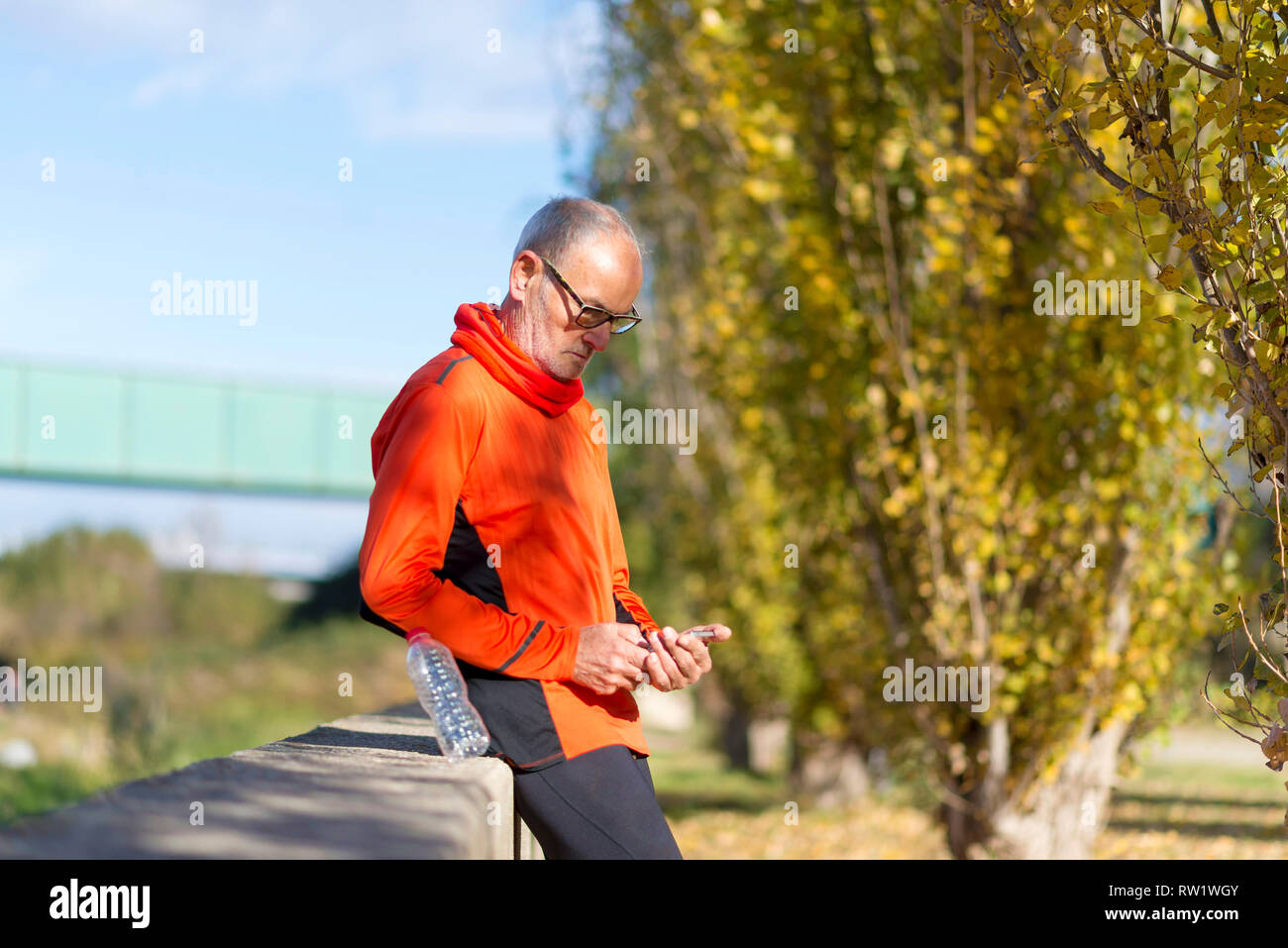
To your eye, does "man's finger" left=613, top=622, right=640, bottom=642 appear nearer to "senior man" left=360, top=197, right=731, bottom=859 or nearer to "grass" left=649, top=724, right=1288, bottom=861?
"senior man" left=360, top=197, right=731, bottom=859

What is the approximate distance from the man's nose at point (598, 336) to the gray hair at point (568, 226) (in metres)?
0.16

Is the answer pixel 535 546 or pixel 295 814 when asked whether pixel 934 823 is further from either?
pixel 295 814

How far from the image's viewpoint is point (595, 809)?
2375 millimetres

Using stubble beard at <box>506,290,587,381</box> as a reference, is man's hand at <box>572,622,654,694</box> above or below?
below

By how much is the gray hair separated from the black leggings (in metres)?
1.08

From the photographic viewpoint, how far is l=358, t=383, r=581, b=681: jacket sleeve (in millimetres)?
2203

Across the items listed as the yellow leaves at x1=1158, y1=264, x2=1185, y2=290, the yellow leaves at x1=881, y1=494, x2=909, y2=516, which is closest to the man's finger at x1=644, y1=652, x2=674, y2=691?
the yellow leaves at x1=1158, y1=264, x2=1185, y2=290

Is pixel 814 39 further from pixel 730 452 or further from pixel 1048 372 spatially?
pixel 730 452

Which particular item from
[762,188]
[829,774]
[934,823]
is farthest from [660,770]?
[762,188]

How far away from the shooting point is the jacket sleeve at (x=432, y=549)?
7.23 feet

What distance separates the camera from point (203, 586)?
29.2 m

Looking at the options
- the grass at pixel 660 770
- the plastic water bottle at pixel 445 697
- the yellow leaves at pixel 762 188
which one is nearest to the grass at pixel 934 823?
the grass at pixel 660 770

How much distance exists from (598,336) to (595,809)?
3.31 feet

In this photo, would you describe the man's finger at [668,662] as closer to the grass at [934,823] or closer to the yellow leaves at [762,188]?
the yellow leaves at [762,188]
